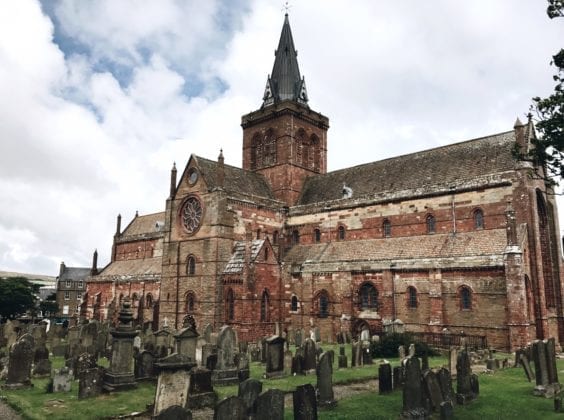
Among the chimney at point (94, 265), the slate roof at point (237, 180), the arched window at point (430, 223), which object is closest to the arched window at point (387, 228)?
the arched window at point (430, 223)

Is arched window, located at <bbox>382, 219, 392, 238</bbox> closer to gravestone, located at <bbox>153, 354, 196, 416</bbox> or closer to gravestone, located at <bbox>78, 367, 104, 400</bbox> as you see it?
gravestone, located at <bbox>78, 367, 104, 400</bbox>

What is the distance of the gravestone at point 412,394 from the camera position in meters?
10.3

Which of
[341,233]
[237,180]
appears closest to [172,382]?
[341,233]

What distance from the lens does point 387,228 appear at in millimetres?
30188

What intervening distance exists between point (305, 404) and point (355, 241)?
22751mm

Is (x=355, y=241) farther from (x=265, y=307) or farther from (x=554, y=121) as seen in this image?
(x=554, y=121)

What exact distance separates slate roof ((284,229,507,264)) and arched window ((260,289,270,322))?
382 centimetres

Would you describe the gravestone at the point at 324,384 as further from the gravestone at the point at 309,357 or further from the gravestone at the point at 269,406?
the gravestone at the point at 309,357

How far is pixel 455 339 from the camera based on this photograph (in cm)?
2266

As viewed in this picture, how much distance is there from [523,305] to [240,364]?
13.8 m

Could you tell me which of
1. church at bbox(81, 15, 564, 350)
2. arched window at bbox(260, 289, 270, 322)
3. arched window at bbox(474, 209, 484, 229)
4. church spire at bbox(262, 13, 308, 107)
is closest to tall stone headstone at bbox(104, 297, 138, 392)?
church at bbox(81, 15, 564, 350)

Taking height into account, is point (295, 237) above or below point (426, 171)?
below

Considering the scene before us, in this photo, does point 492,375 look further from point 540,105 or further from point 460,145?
point 460,145

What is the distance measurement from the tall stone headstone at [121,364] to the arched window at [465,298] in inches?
667
